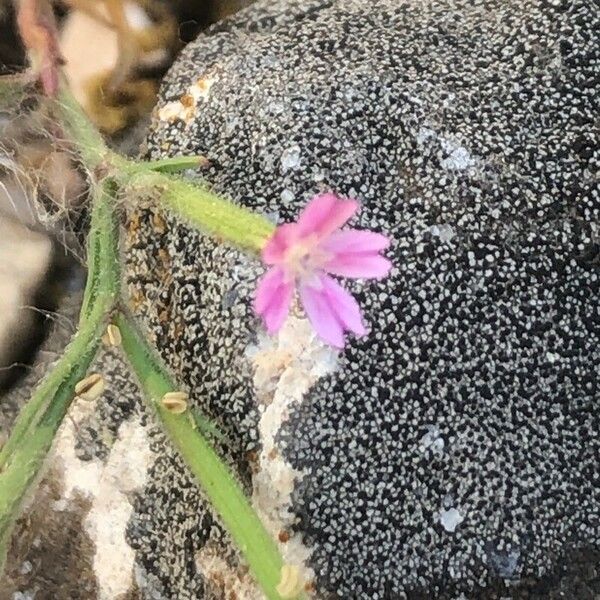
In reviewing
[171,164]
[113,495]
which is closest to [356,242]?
[171,164]

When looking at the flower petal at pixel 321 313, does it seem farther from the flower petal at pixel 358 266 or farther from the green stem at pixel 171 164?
the green stem at pixel 171 164

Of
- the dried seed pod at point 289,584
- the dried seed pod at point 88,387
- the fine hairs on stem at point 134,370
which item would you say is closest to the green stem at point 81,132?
the fine hairs on stem at point 134,370

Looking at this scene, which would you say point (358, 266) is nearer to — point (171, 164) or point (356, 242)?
point (356, 242)

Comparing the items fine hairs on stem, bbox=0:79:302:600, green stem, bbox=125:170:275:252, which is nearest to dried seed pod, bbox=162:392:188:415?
fine hairs on stem, bbox=0:79:302:600

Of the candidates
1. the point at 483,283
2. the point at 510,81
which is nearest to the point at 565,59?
the point at 510,81

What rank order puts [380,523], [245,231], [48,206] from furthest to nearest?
1. [48,206]
2. [380,523]
3. [245,231]

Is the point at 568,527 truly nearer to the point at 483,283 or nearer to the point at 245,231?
the point at 483,283
